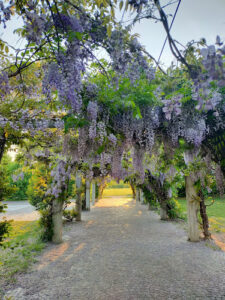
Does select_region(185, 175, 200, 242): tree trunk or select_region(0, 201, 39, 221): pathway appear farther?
select_region(0, 201, 39, 221): pathway

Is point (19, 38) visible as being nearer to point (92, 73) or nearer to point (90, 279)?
point (92, 73)

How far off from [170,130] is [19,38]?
1.84 metres

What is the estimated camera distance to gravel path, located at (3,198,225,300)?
9.05 ft

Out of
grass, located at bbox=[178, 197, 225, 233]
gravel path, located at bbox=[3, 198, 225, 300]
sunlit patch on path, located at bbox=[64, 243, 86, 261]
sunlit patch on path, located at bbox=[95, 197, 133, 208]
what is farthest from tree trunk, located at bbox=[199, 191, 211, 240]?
sunlit patch on path, located at bbox=[95, 197, 133, 208]

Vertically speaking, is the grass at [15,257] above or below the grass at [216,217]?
above

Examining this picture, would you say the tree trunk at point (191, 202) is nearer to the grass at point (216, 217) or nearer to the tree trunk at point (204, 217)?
the tree trunk at point (204, 217)

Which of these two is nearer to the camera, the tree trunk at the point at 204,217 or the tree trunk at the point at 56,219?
the tree trunk at the point at 204,217

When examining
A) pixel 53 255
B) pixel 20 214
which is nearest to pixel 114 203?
pixel 20 214

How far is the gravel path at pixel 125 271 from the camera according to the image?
276cm

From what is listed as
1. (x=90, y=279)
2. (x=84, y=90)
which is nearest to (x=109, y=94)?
(x=84, y=90)

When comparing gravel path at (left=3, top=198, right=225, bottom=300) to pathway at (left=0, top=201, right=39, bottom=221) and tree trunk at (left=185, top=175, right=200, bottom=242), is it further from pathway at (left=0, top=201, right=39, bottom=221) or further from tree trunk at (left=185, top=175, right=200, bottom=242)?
pathway at (left=0, top=201, right=39, bottom=221)

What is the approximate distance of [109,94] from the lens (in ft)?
7.67

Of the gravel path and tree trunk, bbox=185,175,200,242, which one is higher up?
tree trunk, bbox=185,175,200,242

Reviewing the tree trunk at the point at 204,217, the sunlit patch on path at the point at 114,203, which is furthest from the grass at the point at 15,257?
the sunlit patch on path at the point at 114,203
